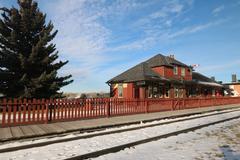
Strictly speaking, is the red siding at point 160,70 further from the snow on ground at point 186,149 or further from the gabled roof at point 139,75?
the snow on ground at point 186,149

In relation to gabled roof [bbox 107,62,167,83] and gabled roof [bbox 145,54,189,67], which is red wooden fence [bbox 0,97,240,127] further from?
gabled roof [bbox 145,54,189,67]

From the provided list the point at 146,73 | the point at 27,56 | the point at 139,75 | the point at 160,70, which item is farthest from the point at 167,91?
the point at 27,56

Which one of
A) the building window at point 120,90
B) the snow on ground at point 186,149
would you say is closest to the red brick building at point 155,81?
the building window at point 120,90

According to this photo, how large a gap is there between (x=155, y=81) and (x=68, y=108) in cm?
1847

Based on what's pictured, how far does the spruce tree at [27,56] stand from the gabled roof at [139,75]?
8479 millimetres

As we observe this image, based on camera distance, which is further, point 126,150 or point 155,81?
point 155,81

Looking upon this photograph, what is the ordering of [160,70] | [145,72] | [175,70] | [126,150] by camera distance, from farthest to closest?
[175,70], [160,70], [145,72], [126,150]

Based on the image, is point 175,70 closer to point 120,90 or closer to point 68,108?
point 120,90

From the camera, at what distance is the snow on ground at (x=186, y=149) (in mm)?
6547

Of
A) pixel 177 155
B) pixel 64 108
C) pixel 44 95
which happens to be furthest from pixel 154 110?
pixel 177 155

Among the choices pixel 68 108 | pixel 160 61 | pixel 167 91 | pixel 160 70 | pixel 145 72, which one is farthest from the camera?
pixel 160 61

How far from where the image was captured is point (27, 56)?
2273 centimetres

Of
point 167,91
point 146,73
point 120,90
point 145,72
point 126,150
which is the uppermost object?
point 145,72

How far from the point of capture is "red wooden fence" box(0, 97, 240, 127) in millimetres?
10578
